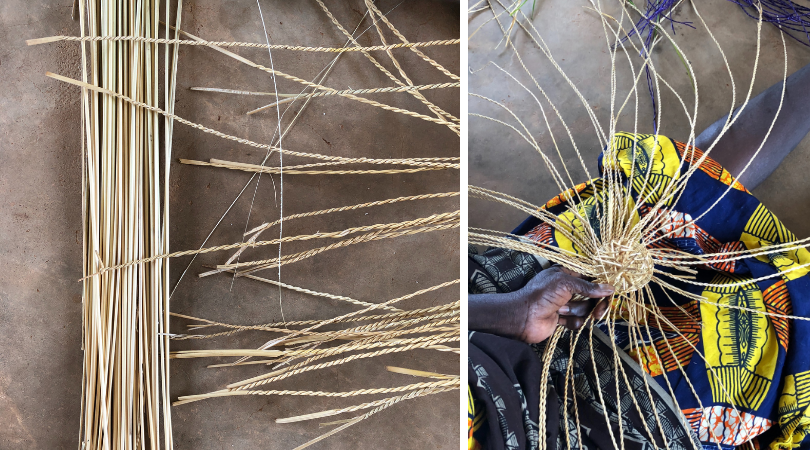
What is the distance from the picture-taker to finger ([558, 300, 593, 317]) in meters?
0.84

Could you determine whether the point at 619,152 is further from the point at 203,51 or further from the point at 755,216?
the point at 203,51

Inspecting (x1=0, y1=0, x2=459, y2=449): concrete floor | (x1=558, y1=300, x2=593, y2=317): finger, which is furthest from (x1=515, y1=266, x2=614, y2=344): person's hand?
(x1=0, y1=0, x2=459, y2=449): concrete floor

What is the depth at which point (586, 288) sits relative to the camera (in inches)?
31.4

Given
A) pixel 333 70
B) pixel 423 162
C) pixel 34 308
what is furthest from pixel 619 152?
pixel 34 308

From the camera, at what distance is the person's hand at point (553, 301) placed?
0.80m

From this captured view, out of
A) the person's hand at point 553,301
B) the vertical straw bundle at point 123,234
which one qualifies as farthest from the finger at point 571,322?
the vertical straw bundle at point 123,234

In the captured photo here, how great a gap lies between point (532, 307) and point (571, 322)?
106 millimetres

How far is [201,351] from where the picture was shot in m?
1.15

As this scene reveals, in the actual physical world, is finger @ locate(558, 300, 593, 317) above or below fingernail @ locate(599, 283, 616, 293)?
below

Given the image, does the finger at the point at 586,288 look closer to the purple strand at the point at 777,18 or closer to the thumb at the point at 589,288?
the thumb at the point at 589,288

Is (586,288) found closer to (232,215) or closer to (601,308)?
(601,308)

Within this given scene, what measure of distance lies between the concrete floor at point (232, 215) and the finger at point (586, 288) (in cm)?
46

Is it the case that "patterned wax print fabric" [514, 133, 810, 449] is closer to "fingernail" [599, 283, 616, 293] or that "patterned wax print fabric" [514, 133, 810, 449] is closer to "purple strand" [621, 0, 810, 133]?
"fingernail" [599, 283, 616, 293]

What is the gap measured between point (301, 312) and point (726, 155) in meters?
1.21
